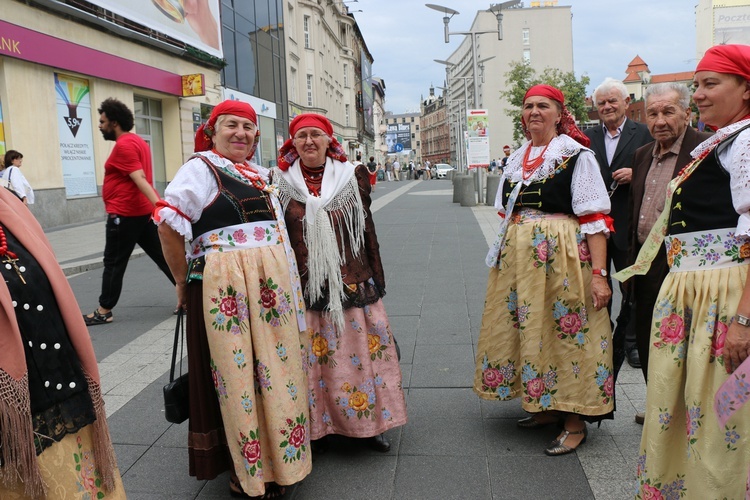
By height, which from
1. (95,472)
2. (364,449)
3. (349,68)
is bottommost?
(364,449)

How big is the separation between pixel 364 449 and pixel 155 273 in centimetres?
660

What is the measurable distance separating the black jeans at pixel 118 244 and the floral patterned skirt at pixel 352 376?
3155 millimetres

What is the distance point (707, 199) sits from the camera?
2.37 metres

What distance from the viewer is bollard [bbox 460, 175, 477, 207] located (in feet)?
63.5

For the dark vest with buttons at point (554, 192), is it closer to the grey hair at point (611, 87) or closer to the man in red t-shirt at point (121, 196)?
the grey hair at point (611, 87)

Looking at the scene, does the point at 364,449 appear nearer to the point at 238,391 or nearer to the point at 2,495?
the point at 238,391

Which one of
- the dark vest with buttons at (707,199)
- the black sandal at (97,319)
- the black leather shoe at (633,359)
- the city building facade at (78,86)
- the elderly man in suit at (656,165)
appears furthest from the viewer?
the city building facade at (78,86)

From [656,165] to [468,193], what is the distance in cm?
1588

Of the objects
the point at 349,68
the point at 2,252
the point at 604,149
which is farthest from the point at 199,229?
the point at 349,68

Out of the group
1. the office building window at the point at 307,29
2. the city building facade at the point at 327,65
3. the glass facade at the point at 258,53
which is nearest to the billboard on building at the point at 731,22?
the city building facade at the point at 327,65

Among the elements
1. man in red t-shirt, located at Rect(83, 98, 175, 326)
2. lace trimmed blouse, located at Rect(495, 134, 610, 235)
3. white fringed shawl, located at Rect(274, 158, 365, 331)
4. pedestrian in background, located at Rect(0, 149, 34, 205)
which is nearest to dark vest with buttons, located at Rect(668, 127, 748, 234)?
lace trimmed blouse, located at Rect(495, 134, 610, 235)

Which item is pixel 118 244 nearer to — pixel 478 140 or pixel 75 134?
pixel 75 134

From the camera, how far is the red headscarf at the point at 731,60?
88.6 inches

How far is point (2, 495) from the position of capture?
1871mm
